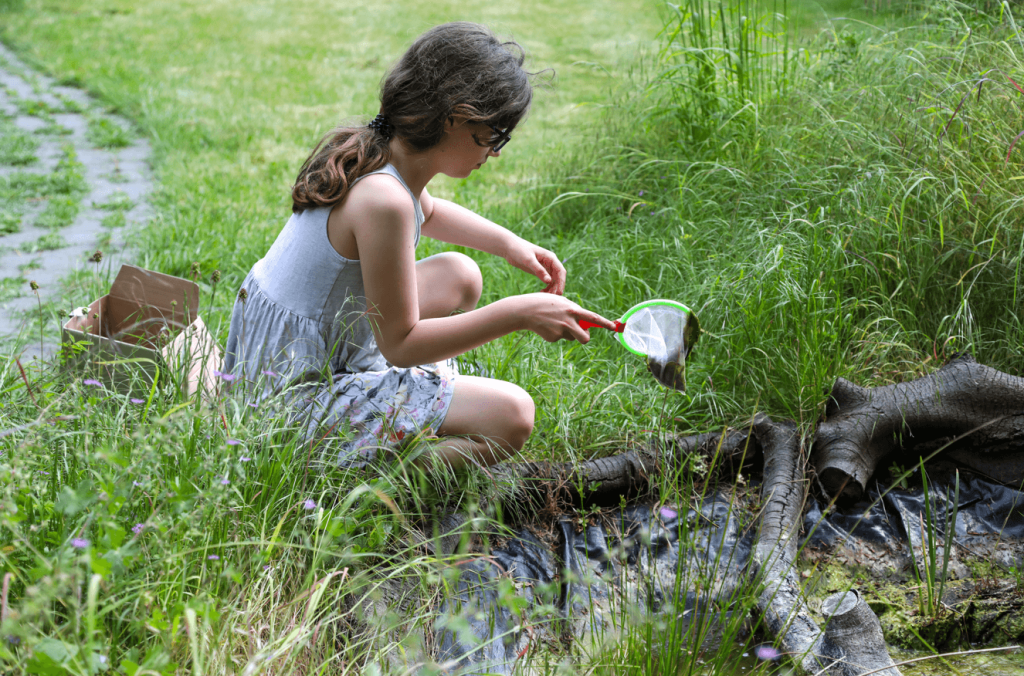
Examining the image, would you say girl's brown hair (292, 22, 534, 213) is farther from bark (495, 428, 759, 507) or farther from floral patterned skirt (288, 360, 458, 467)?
bark (495, 428, 759, 507)

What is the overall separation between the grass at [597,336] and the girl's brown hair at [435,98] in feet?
1.57

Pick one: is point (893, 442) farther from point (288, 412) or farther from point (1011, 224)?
point (288, 412)

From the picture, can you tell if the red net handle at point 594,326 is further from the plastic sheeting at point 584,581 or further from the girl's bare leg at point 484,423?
the plastic sheeting at point 584,581

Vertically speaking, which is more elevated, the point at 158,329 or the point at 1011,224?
the point at 1011,224

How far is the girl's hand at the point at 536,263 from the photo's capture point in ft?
7.92

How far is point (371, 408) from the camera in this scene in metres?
2.08

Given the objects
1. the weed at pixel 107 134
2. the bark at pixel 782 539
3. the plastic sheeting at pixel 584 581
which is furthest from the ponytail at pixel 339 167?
the weed at pixel 107 134

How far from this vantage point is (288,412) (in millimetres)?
1832

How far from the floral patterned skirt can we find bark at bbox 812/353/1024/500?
114 cm

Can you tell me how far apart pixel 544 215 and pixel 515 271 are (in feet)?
2.01

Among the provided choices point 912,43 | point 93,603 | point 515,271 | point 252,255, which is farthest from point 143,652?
point 912,43

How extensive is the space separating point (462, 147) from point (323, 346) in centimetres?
64

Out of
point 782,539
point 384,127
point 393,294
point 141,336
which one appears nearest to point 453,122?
point 384,127

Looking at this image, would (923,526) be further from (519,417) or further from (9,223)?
(9,223)
